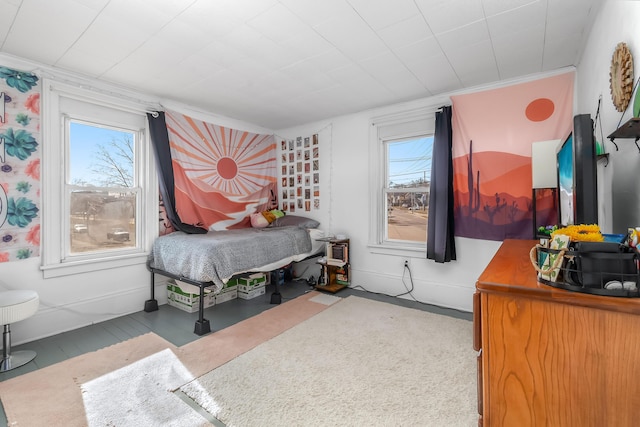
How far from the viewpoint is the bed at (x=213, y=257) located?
268 cm

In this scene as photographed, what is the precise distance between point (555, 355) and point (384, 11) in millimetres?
2022

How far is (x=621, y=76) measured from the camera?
1.32 m

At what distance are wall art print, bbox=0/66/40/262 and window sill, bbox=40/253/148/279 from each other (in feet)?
0.64

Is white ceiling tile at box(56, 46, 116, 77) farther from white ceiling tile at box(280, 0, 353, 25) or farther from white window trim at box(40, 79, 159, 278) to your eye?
white ceiling tile at box(280, 0, 353, 25)

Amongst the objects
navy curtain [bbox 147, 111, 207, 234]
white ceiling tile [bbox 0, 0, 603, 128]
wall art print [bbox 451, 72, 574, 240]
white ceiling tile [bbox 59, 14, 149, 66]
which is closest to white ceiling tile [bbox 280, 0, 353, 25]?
white ceiling tile [bbox 0, 0, 603, 128]

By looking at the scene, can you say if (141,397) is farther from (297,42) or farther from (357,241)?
(357,241)

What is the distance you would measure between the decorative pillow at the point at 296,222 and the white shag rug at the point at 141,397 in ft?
7.86

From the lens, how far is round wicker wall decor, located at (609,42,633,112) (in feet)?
4.14

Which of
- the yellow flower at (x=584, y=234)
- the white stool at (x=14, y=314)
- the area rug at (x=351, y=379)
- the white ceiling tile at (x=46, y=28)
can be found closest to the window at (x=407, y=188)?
the area rug at (x=351, y=379)

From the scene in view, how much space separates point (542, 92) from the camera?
2740 millimetres

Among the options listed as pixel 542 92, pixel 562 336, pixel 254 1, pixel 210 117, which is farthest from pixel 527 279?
pixel 210 117

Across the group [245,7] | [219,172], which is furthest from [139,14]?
[219,172]

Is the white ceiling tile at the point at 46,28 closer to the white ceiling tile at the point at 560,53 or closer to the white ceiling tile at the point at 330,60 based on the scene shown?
the white ceiling tile at the point at 330,60

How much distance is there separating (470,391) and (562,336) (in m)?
1.36
